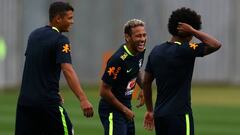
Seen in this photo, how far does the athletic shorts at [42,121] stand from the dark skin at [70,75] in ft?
1.75

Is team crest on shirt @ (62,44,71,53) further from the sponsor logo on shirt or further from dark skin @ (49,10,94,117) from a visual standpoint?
the sponsor logo on shirt

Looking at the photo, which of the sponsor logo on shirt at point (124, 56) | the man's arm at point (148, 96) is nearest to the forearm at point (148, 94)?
the man's arm at point (148, 96)

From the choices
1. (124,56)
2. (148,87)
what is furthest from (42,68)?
(148,87)

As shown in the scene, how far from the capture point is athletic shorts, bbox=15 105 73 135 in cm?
955

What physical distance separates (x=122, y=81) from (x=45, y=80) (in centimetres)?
98

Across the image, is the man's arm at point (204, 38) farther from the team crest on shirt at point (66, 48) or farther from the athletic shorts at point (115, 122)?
the athletic shorts at point (115, 122)

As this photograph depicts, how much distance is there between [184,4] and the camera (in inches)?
1528

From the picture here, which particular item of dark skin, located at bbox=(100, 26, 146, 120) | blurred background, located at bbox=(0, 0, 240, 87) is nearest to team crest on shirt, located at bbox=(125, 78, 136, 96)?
dark skin, located at bbox=(100, 26, 146, 120)

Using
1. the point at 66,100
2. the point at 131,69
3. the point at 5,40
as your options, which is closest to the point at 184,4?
the point at 5,40

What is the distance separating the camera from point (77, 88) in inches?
360

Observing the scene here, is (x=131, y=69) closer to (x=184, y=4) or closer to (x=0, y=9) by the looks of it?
(x=0, y=9)

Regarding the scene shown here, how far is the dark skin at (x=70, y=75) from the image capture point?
8977 mm

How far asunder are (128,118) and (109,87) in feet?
1.45

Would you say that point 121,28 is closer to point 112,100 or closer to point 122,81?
point 122,81
